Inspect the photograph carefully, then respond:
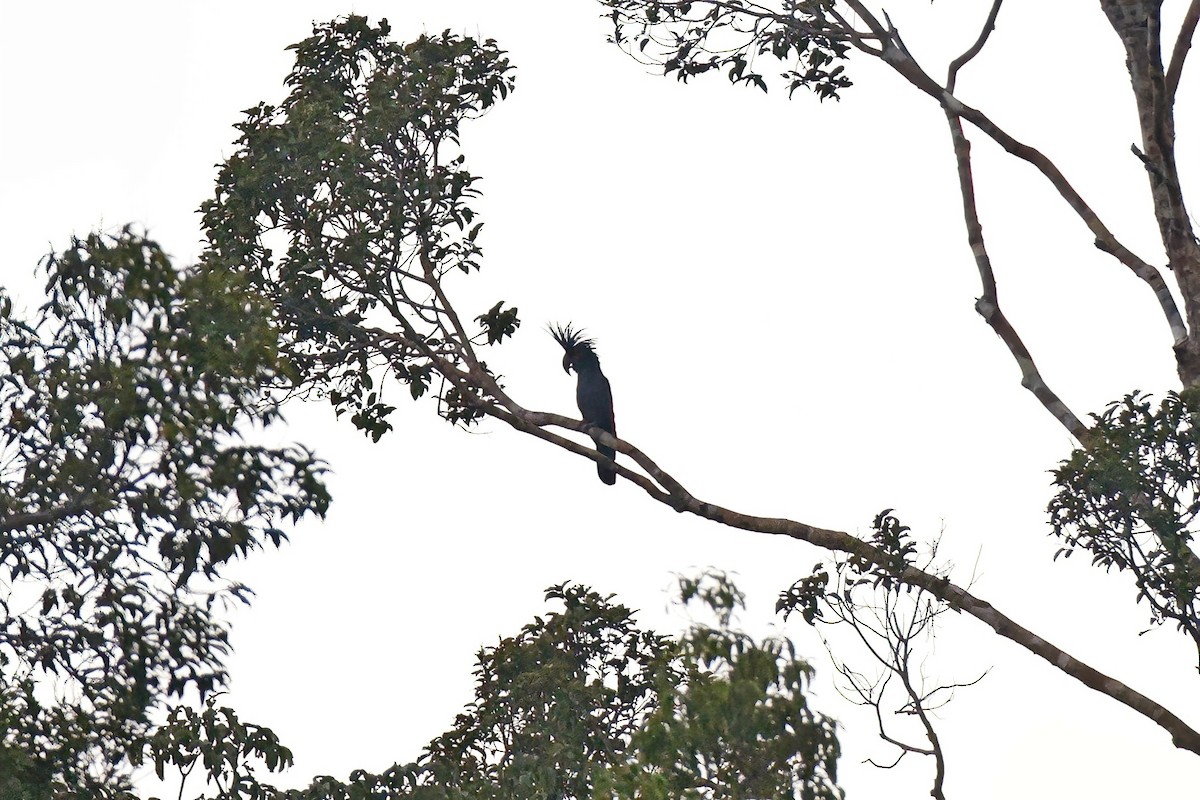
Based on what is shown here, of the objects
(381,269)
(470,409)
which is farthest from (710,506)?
(381,269)

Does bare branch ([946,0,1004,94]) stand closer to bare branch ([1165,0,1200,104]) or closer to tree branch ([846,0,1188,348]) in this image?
tree branch ([846,0,1188,348])

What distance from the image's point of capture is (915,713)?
1230cm

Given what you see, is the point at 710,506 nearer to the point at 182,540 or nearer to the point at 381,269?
the point at 381,269

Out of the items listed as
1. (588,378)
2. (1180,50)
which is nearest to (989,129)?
(1180,50)

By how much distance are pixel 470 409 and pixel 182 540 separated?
404 cm

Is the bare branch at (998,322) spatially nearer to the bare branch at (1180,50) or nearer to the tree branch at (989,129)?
the tree branch at (989,129)

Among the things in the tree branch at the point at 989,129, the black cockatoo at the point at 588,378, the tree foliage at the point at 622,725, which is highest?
the tree branch at the point at 989,129

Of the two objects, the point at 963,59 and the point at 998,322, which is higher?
the point at 963,59

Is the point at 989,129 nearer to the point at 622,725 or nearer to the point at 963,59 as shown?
the point at 963,59

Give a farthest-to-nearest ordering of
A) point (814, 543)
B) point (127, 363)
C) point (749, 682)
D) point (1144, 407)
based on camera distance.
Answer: point (814, 543)
point (1144, 407)
point (127, 363)
point (749, 682)

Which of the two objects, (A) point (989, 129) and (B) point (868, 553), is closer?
(B) point (868, 553)

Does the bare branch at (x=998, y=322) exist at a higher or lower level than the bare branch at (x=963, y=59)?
lower

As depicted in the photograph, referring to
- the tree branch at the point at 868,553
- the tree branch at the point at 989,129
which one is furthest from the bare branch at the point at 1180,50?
the tree branch at the point at 868,553

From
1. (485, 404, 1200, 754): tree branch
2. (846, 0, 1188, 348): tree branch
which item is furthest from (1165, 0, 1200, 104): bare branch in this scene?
(485, 404, 1200, 754): tree branch
